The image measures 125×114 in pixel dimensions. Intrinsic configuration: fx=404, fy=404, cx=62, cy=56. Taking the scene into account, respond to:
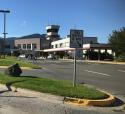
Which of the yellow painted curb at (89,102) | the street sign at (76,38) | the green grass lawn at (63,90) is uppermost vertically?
the street sign at (76,38)

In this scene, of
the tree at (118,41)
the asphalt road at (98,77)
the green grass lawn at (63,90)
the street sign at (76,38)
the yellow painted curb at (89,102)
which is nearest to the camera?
the yellow painted curb at (89,102)

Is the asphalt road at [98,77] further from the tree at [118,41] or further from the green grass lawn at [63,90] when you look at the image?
the tree at [118,41]

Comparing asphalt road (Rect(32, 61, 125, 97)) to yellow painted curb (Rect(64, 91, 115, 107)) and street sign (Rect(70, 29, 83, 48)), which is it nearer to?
street sign (Rect(70, 29, 83, 48))

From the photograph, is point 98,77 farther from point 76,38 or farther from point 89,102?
point 89,102

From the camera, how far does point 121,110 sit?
44.7 feet

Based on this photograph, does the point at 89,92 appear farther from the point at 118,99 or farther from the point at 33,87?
the point at 33,87

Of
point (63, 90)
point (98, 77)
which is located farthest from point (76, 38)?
point (98, 77)

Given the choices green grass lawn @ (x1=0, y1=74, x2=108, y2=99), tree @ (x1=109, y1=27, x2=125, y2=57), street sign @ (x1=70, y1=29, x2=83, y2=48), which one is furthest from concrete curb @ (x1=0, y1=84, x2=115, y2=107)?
tree @ (x1=109, y1=27, x2=125, y2=57)

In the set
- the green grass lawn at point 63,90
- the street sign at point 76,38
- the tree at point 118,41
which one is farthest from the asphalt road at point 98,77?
the tree at point 118,41

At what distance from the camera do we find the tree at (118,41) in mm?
81312

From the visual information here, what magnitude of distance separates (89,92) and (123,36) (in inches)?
2597

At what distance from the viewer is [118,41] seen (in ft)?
269

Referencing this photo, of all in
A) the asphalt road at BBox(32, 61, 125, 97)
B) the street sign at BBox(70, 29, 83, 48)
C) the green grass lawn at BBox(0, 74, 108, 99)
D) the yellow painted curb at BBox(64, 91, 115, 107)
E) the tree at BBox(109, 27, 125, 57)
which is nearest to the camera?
the yellow painted curb at BBox(64, 91, 115, 107)

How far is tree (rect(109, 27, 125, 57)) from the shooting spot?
267 feet
